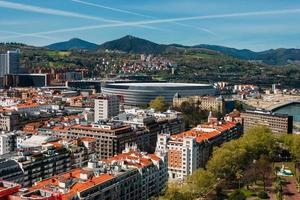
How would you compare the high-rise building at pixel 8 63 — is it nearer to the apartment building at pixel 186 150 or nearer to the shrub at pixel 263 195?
the apartment building at pixel 186 150

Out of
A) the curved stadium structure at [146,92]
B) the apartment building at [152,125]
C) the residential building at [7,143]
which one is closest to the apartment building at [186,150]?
the apartment building at [152,125]

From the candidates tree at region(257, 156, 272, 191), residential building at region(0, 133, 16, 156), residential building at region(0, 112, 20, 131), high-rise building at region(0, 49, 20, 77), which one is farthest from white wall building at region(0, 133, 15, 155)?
high-rise building at region(0, 49, 20, 77)

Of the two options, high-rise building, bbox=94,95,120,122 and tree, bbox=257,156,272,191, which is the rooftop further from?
high-rise building, bbox=94,95,120,122

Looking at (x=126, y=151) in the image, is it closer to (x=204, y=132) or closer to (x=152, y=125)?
(x=204, y=132)

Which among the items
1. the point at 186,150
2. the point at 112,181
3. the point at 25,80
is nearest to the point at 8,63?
the point at 25,80

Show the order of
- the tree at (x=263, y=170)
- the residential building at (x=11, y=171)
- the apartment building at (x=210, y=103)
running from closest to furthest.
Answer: the residential building at (x=11, y=171) < the tree at (x=263, y=170) < the apartment building at (x=210, y=103)
